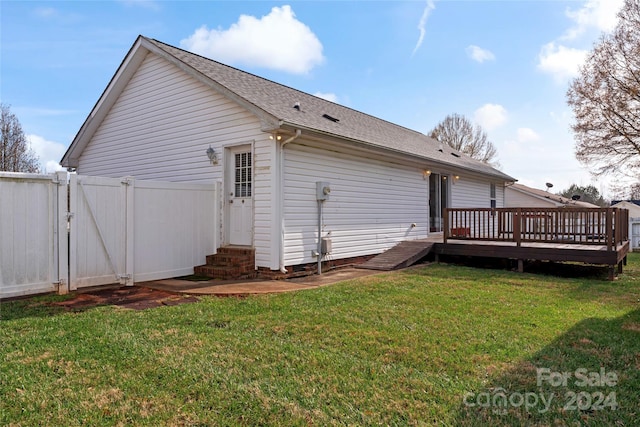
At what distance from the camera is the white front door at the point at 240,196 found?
7746 millimetres

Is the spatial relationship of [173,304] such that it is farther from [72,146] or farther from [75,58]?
[75,58]

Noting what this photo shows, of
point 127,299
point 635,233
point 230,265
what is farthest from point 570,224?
point 127,299

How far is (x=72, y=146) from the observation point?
1152cm

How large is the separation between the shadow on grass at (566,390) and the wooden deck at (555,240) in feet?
15.7

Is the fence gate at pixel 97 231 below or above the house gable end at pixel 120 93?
below

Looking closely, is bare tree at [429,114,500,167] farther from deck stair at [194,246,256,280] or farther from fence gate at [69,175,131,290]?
fence gate at [69,175,131,290]

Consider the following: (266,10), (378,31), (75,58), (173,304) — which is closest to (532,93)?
(378,31)

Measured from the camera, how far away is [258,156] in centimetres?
744

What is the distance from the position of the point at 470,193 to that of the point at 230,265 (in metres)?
9.95

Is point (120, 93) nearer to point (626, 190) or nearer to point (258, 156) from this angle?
point (258, 156)

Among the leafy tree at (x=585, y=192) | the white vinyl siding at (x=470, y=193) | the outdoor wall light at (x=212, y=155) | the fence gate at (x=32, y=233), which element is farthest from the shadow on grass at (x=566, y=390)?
the leafy tree at (x=585, y=192)

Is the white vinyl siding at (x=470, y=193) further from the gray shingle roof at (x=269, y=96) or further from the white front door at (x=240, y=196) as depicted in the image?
the white front door at (x=240, y=196)

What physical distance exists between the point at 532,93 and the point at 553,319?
9.96 metres

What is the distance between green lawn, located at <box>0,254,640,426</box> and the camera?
2.40 meters
